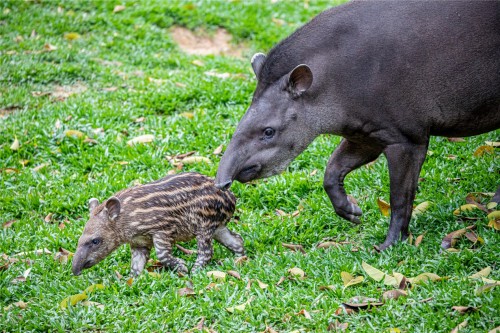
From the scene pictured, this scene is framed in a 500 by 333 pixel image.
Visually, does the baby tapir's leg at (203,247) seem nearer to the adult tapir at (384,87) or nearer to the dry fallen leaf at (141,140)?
the adult tapir at (384,87)

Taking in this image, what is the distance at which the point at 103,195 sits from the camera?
853 centimetres

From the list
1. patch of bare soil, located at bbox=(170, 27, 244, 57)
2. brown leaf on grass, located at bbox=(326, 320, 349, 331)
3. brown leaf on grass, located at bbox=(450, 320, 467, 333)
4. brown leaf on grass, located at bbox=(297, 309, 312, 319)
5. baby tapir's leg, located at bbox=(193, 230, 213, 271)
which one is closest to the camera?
brown leaf on grass, located at bbox=(450, 320, 467, 333)

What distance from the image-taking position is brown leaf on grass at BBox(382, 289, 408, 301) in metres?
5.77

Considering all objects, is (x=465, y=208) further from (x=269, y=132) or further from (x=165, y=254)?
(x=165, y=254)

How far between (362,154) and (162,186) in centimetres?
191

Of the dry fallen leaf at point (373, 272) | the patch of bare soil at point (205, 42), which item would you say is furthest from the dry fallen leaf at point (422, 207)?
the patch of bare soil at point (205, 42)

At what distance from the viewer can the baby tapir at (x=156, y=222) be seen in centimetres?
683

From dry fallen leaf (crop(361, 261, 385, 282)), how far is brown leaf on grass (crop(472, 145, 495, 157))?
8.89ft

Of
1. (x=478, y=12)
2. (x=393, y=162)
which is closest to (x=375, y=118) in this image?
(x=393, y=162)

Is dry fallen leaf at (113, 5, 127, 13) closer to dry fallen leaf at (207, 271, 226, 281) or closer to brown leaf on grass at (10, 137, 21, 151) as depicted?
brown leaf on grass at (10, 137, 21, 151)

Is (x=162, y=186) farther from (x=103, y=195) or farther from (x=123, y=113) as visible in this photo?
(x=123, y=113)

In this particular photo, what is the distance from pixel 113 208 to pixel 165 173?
2082 millimetres

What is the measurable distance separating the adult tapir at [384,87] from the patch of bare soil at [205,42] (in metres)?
6.69

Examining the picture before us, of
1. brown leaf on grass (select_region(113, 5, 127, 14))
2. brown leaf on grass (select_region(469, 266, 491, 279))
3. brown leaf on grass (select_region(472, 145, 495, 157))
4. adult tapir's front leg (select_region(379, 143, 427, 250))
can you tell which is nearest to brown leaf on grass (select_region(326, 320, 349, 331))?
brown leaf on grass (select_region(469, 266, 491, 279))
